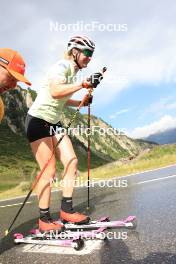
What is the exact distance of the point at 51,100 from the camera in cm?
627

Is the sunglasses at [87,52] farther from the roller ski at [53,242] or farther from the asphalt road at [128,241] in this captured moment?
the roller ski at [53,242]

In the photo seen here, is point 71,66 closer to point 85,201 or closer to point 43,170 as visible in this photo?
point 43,170

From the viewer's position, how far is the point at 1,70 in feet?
13.5

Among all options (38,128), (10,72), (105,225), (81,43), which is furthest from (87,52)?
(105,225)

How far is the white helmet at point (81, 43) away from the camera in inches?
245

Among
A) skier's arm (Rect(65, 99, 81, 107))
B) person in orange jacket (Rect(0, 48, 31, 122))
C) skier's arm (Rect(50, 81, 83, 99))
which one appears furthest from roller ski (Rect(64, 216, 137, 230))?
person in orange jacket (Rect(0, 48, 31, 122))

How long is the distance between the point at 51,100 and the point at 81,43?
102 centimetres

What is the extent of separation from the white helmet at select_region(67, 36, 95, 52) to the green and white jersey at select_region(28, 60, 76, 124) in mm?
274

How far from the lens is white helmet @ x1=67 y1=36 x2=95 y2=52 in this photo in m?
6.23

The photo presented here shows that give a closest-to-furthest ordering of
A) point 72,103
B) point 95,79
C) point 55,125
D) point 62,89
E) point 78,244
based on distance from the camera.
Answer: point 78,244 → point 95,79 → point 62,89 → point 55,125 → point 72,103

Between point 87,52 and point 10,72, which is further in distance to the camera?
point 87,52

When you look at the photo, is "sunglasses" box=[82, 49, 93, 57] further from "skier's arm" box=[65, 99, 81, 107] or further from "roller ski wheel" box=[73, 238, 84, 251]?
"roller ski wheel" box=[73, 238, 84, 251]

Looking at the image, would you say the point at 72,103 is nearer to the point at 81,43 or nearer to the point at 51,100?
the point at 51,100

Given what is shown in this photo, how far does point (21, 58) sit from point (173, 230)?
2.97 metres
